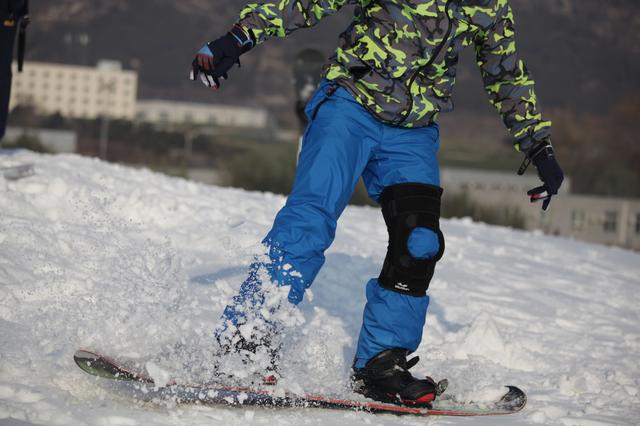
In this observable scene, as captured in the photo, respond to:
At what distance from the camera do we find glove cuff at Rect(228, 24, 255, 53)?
11.0 feet

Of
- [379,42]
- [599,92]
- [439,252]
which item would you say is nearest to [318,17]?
[379,42]

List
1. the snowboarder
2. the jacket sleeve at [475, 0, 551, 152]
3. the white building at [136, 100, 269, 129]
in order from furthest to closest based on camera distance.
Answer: the white building at [136, 100, 269, 129]
the jacket sleeve at [475, 0, 551, 152]
the snowboarder

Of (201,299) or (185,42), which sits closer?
(201,299)

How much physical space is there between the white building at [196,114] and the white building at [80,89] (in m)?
2.23

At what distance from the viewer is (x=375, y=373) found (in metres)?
3.54

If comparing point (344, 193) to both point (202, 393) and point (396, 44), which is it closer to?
point (396, 44)

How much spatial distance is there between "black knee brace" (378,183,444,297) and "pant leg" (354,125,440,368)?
0.07ft

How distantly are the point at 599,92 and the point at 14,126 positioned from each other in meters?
104

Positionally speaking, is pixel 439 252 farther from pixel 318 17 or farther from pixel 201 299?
pixel 201 299

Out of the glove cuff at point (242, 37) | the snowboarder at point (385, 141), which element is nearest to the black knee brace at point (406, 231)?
the snowboarder at point (385, 141)

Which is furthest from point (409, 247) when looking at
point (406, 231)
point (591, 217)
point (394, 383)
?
point (591, 217)

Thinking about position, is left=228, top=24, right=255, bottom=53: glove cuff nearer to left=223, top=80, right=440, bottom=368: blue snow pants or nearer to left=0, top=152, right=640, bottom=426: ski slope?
left=223, top=80, right=440, bottom=368: blue snow pants

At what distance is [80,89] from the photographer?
118562mm

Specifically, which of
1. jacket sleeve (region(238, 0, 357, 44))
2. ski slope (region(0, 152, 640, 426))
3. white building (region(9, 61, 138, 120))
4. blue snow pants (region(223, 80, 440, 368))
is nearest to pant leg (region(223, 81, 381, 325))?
blue snow pants (region(223, 80, 440, 368))
